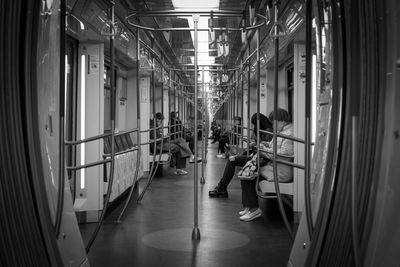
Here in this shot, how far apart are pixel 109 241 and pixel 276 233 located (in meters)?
1.65

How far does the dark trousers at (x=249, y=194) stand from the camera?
5.18m

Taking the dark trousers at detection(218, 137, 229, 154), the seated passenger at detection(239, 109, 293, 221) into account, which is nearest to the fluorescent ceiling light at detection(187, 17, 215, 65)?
the seated passenger at detection(239, 109, 293, 221)

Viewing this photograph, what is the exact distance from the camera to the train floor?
139 inches

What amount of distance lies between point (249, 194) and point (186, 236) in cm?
118

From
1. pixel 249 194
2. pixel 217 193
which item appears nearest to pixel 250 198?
pixel 249 194

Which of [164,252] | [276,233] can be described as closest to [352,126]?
[164,252]

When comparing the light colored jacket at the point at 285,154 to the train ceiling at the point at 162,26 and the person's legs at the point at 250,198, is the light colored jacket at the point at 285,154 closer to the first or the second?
the person's legs at the point at 250,198

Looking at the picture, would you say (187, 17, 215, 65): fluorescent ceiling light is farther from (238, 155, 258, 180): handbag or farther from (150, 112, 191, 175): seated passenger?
(238, 155, 258, 180): handbag

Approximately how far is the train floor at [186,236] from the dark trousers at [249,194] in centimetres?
21

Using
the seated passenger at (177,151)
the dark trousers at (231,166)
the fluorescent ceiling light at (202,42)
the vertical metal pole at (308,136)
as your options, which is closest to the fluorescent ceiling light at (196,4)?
the fluorescent ceiling light at (202,42)

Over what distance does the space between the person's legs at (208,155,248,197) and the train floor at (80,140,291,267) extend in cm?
24

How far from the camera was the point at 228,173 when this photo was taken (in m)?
6.54

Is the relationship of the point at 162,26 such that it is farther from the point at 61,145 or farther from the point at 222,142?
the point at 222,142

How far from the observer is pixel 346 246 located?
1.93m
